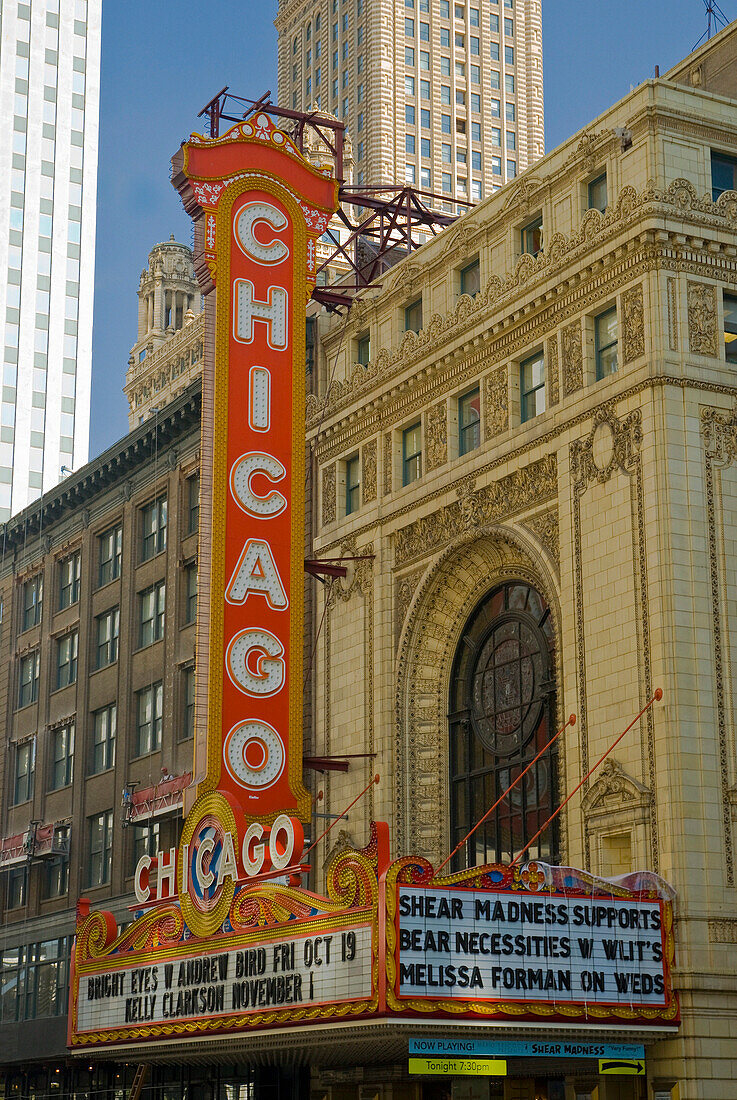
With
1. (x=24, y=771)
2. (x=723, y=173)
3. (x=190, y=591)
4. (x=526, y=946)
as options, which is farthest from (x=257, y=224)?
(x=24, y=771)

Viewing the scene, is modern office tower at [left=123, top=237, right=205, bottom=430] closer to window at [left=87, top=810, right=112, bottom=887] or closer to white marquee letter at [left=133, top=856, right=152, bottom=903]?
window at [left=87, top=810, right=112, bottom=887]

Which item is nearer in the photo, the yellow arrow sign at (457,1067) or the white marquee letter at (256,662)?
the yellow arrow sign at (457,1067)

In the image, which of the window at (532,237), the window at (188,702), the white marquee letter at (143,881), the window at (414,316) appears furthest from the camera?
the window at (188,702)

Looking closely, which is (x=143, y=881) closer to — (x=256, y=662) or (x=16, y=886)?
(x=256, y=662)

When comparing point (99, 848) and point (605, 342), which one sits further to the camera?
point (99, 848)

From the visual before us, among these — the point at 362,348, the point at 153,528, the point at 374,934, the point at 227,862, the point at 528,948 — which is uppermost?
the point at 362,348

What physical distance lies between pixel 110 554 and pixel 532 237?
25.1m

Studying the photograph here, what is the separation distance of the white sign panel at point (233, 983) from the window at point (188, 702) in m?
11.9

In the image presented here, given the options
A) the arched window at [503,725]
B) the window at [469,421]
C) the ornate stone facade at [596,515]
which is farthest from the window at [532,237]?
the arched window at [503,725]

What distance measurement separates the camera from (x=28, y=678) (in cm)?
6194

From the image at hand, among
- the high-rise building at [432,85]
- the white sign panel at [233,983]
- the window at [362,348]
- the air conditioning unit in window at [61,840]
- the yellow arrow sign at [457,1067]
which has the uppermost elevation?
the high-rise building at [432,85]

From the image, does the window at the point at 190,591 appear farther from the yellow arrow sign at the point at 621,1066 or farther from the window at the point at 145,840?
the yellow arrow sign at the point at 621,1066

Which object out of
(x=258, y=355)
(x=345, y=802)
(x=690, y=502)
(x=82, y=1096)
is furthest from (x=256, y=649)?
(x=82, y=1096)

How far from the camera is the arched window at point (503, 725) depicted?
3456cm
